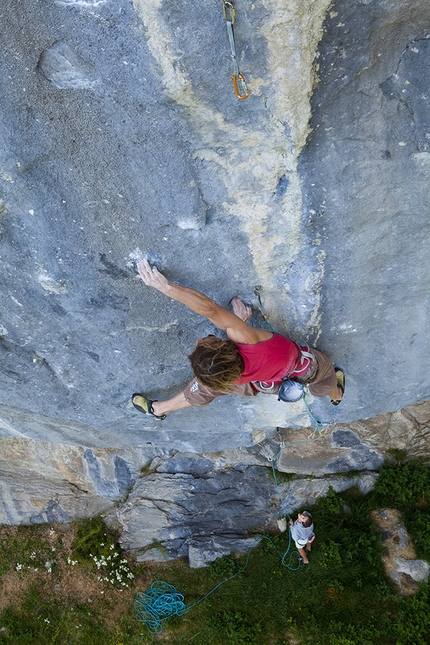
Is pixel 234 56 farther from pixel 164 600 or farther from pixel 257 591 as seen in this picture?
pixel 164 600

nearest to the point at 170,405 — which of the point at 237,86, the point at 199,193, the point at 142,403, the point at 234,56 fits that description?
the point at 142,403

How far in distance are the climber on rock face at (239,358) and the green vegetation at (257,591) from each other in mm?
2607

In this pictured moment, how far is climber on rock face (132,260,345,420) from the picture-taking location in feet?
8.50

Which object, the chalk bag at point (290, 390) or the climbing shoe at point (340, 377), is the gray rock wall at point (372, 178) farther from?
the chalk bag at point (290, 390)

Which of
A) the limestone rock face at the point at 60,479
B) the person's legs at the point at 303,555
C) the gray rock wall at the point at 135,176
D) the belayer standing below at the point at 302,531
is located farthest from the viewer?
the limestone rock face at the point at 60,479

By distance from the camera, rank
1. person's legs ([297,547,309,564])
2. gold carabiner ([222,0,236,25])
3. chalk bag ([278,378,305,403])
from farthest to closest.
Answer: person's legs ([297,547,309,564])
chalk bag ([278,378,305,403])
gold carabiner ([222,0,236,25])

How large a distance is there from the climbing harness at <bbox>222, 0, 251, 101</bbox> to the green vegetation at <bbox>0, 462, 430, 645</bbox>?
450cm

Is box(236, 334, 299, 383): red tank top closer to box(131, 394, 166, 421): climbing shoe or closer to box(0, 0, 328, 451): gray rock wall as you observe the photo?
box(0, 0, 328, 451): gray rock wall

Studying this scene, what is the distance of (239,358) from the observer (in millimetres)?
2660

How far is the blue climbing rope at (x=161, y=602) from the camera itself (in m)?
5.50

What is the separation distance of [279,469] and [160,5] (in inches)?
182

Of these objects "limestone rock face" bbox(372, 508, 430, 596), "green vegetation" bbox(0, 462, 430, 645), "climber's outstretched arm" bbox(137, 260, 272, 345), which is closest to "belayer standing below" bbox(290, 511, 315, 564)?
"green vegetation" bbox(0, 462, 430, 645)

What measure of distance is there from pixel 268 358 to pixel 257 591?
382 centimetres

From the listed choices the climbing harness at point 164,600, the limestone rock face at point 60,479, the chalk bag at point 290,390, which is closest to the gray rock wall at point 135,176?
the chalk bag at point 290,390
